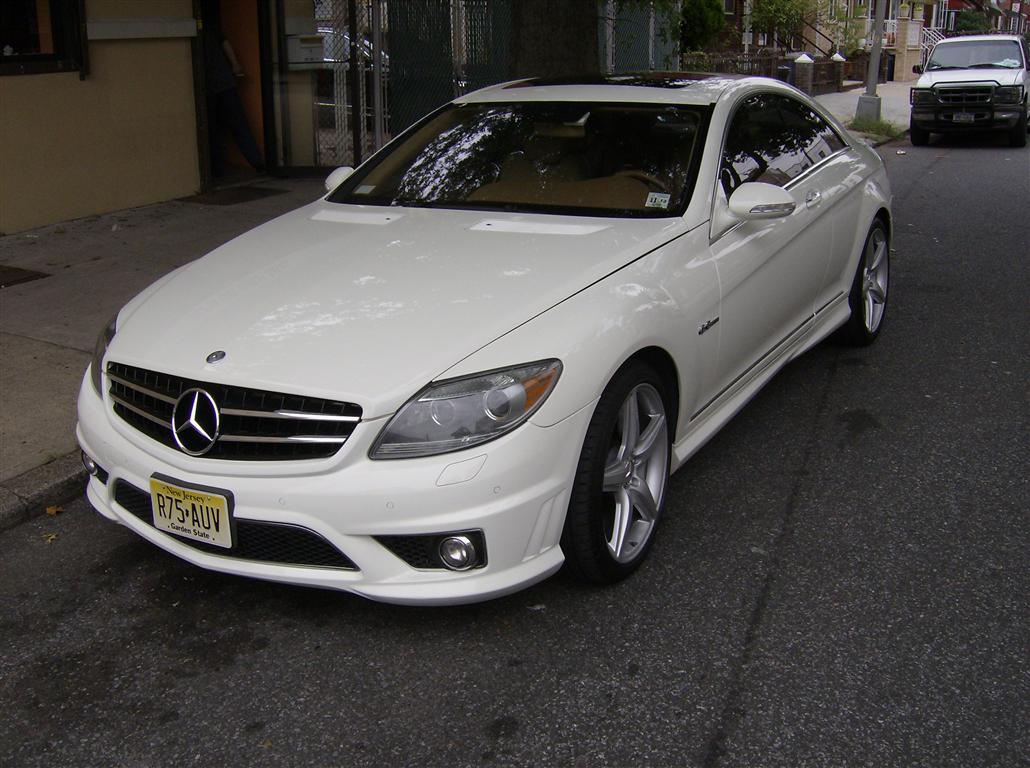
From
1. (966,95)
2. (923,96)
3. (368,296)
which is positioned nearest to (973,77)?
(966,95)

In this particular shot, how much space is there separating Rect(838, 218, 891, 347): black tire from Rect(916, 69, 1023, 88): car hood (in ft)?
42.6

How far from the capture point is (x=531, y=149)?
4797 millimetres

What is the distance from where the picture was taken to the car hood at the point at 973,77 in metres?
17.7

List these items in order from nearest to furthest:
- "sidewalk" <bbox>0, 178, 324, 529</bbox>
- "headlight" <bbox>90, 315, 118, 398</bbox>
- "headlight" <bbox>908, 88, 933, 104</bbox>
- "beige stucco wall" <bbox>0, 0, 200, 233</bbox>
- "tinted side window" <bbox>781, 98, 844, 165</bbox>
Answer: "headlight" <bbox>90, 315, 118, 398</bbox>, "sidewalk" <bbox>0, 178, 324, 529</bbox>, "tinted side window" <bbox>781, 98, 844, 165</bbox>, "beige stucco wall" <bbox>0, 0, 200, 233</bbox>, "headlight" <bbox>908, 88, 933, 104</bbox>

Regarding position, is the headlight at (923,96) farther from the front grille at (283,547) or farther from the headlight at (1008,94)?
the front grille at (283,547)

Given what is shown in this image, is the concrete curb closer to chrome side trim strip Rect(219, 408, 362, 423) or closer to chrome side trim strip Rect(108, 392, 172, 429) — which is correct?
chrome side trim strip Rect(108, 392, 172, 429)

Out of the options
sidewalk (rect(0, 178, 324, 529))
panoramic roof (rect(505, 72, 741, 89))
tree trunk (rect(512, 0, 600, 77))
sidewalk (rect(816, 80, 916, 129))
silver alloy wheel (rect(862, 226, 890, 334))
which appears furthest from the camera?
sidewalk (rect(816, 80, 916, 129))

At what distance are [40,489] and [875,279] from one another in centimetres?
447

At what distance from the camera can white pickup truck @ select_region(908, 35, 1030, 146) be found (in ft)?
57.8

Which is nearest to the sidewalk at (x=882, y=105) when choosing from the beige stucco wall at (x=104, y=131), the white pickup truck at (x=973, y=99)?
the white pickup truck at (x=973, y=99)

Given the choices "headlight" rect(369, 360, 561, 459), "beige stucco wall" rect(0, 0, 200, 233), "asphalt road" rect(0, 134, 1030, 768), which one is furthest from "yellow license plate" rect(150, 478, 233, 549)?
"beige stucco wall" rect(0, 0, 200, 233)

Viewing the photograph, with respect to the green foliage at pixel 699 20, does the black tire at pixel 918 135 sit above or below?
below

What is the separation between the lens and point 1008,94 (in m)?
17.6

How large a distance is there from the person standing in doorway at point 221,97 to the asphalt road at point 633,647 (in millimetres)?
7486
